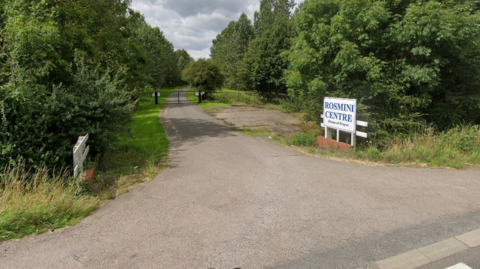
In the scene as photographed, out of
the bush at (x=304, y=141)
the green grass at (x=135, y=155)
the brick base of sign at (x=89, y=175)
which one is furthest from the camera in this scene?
the bush at (x=304, y=141)

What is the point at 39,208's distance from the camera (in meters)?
4.38

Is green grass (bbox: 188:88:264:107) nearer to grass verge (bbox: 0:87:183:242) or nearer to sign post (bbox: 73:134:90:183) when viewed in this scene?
grass verge (bbox: 0:87:183:242)

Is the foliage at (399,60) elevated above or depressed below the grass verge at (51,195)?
above

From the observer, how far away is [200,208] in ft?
15.9

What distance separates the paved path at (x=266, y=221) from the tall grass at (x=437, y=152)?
2.79 ft

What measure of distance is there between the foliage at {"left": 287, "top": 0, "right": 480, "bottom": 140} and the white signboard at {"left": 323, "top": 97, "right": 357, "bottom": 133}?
1.19m

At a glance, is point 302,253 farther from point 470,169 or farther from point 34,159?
point 470,169

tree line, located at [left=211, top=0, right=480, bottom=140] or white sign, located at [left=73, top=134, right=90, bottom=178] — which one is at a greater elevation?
tree line, located at [left=211, top=0, right=480, bottom=140]

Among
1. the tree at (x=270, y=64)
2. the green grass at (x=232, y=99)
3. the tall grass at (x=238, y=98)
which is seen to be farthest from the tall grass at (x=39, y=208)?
the tall grass at (x=238, y=98)

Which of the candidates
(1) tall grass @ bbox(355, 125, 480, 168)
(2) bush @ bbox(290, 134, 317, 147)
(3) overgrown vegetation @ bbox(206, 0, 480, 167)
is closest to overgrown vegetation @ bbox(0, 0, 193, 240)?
(2) bush @ bbox(290, 134, 317, 147)

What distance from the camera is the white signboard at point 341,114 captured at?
941 cm

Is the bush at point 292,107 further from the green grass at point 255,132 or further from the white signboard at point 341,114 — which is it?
the white signboard at point 341,114

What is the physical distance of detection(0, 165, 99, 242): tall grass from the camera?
4020mm

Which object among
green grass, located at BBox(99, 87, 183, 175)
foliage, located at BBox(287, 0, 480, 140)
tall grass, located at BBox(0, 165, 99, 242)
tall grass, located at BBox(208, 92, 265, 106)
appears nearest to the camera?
tall grass, located at BBox(0, 165, 99, 242)
